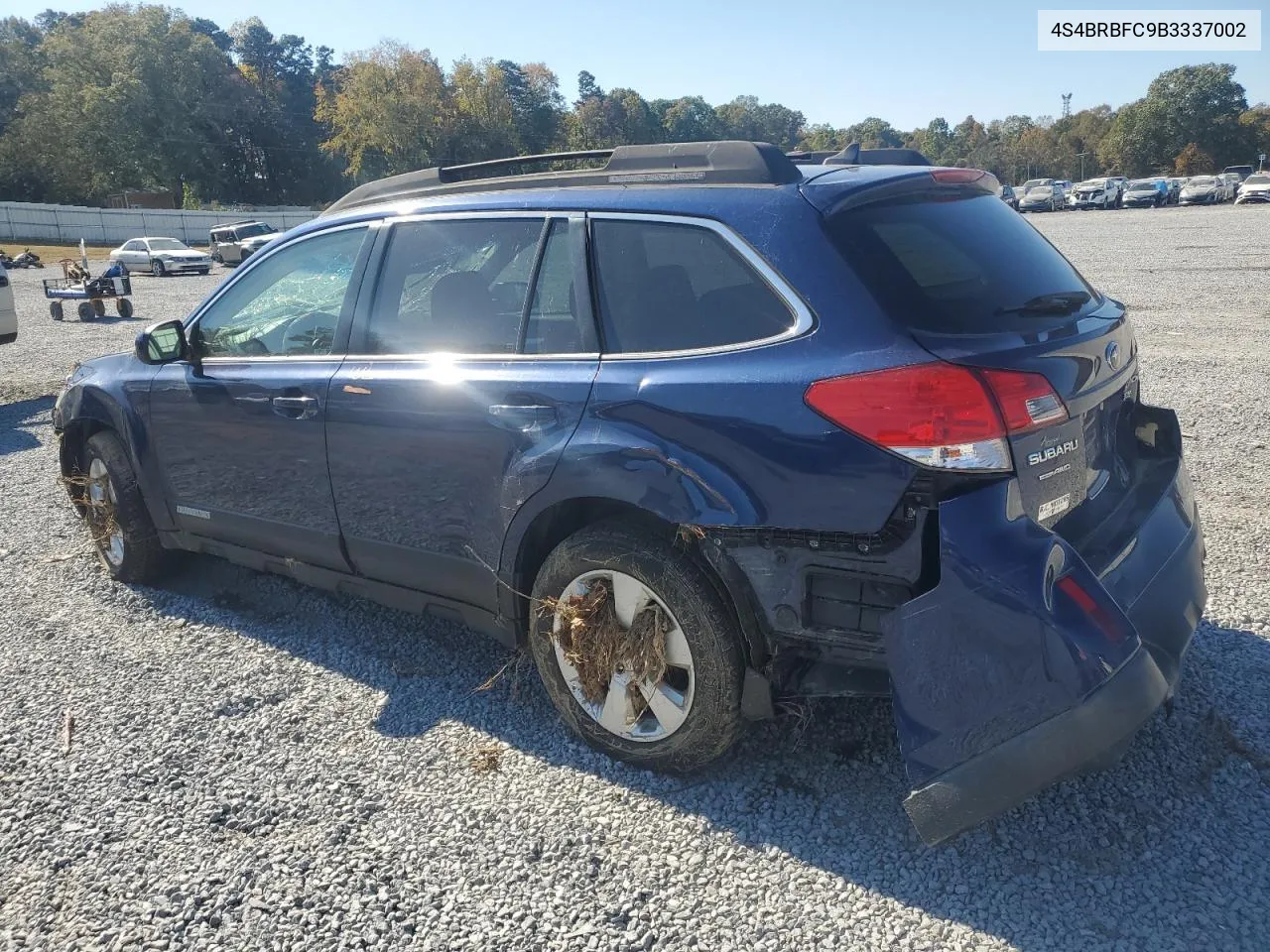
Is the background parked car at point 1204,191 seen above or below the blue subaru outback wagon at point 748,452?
above

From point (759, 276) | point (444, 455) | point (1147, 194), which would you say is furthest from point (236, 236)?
point (1147, 194)

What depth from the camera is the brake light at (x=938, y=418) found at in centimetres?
232

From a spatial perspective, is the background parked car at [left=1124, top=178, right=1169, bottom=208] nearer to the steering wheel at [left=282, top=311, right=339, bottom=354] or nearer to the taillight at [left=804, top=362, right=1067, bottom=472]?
the steering wheel at [left=282, top=311, right=339, bottom=354]

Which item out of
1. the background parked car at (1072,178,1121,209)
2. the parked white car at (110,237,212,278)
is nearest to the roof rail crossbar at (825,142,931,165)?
the parked white car at (110,237,212,278)

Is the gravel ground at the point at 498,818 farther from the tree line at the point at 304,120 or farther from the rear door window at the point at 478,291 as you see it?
the tree line at the point at 304,120

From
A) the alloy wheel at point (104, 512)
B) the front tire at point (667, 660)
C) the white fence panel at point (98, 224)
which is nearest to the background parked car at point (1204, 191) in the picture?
the white fence panel at point (98, 224)

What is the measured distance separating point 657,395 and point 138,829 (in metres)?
2.13

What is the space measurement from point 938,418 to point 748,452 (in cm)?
51

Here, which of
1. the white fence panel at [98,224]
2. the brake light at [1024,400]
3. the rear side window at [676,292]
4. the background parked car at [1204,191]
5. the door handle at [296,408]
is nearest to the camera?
the brake light at [1024,400]

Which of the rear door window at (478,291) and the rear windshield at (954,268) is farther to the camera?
the rear door window at (478,291)

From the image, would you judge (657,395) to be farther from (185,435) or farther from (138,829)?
(185,435)

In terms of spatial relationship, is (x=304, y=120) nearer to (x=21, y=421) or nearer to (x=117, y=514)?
(x=21, y=421)

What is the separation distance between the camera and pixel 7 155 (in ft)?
220

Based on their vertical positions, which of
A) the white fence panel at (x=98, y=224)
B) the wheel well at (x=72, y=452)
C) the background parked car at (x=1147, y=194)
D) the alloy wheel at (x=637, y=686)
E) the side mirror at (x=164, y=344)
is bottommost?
the alloy wheel at (x=637, y=686)
